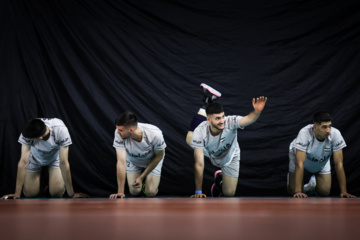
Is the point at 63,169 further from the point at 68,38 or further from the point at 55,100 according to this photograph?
the point at 68,38

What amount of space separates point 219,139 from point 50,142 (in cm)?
157

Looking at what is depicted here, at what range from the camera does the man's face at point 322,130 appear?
3561mm

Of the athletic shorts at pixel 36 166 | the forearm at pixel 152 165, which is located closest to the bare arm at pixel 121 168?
the forearm at pixel 152 165

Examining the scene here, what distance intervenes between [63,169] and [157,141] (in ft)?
2.86

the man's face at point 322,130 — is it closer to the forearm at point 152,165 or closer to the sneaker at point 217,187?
the sneaker at point 217,187

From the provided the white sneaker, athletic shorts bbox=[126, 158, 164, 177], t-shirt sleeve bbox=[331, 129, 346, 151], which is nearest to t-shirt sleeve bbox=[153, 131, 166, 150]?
athletic shorts bbox=[126, 158, 164, 177]

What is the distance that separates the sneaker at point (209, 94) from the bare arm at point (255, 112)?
0.92 meters

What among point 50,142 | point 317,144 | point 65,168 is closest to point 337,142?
point 317,144

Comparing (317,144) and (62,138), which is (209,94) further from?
(62,138)

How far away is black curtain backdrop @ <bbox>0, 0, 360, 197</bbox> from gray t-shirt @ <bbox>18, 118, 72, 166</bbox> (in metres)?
0.55

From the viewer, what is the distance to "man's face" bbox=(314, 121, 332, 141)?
356 cm

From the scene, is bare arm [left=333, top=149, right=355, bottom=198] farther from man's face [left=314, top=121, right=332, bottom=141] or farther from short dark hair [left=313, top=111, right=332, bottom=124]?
short dark hair [left=313, top=111, right=332, bottom=124]

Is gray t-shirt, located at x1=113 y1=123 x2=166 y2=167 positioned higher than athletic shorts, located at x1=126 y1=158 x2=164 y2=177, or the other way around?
gray t-shirt, located at x1=113 y1=123 x2=166 y2=167

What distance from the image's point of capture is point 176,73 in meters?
4.81
